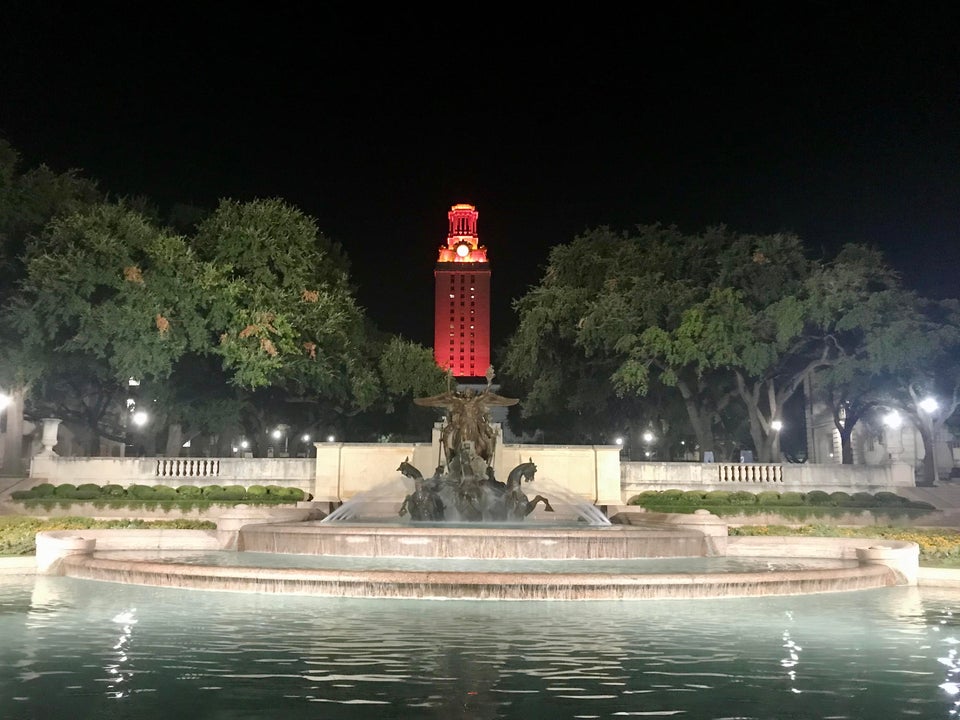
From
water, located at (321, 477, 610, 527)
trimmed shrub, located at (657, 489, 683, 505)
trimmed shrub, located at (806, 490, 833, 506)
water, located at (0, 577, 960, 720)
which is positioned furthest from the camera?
trimmed shrub, located at (657, 489, 683, 505)

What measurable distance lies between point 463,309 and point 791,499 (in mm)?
106912

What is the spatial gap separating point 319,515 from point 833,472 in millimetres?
20844

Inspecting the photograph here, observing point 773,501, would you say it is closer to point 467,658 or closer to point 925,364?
point 925,364

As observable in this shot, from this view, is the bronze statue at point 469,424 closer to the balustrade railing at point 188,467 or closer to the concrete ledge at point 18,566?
the concrete ledge at point 18,566

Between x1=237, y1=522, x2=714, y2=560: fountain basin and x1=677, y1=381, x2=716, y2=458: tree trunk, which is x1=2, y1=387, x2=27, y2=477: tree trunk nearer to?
x1=237, y1=522, x2=714, y2=560: fountain basin

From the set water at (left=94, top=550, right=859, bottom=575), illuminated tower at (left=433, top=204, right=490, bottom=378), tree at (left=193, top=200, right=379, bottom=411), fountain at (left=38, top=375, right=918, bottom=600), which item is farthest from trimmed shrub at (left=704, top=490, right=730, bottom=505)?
illuminated tower at (left=433, top=204, right=490, bottom=378)

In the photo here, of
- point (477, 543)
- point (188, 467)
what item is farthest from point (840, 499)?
point (188, 467)

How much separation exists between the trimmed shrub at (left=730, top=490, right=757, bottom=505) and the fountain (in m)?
5.66

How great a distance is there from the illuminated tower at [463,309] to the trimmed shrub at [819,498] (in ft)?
344

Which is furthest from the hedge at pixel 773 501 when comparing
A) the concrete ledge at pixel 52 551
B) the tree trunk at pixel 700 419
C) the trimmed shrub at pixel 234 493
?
the concrete ledge at pixel 52 551

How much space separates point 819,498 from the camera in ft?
109

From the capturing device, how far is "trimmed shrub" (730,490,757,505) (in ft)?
108

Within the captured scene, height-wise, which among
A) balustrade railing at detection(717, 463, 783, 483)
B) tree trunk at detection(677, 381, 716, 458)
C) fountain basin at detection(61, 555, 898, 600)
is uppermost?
tree trunk at detection(677, 381, 716, 458)

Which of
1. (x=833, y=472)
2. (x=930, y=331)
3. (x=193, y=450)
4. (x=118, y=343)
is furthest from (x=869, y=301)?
(x=193, y=450)
